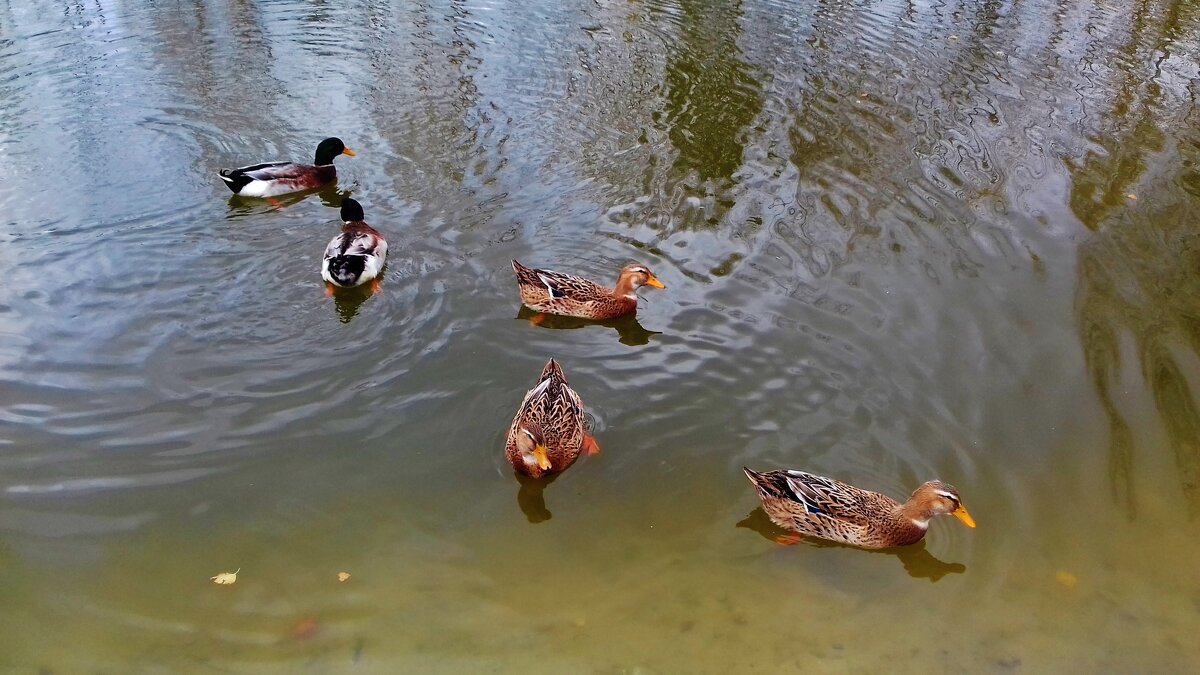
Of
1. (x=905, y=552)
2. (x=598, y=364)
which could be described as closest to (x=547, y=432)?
(x=598, y=364)

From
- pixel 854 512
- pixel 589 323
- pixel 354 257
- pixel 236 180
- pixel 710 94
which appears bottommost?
pixel 236 180

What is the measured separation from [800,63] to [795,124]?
2.39 meters

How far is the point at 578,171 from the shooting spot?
9.72 m

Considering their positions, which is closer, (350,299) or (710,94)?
(350,299)

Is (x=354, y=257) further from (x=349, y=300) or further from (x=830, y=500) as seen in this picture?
(x=830, y=500)

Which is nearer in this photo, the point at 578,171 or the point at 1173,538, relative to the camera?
the point at 1173,538

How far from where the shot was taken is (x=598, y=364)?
23.2 feet

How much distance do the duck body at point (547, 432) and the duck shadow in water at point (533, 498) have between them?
0.18 ft

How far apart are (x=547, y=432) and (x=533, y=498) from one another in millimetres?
448

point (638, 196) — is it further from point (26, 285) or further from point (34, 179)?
point (34, 179)

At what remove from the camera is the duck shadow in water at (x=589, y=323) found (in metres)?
7.45

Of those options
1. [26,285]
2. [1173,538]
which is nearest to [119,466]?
[26,285]

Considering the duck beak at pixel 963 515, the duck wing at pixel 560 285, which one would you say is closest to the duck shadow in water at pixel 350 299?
the duck wing at pixel 560 285

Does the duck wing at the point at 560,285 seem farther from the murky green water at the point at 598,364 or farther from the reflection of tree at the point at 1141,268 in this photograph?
the reflection of tree at the point at 1141,268
